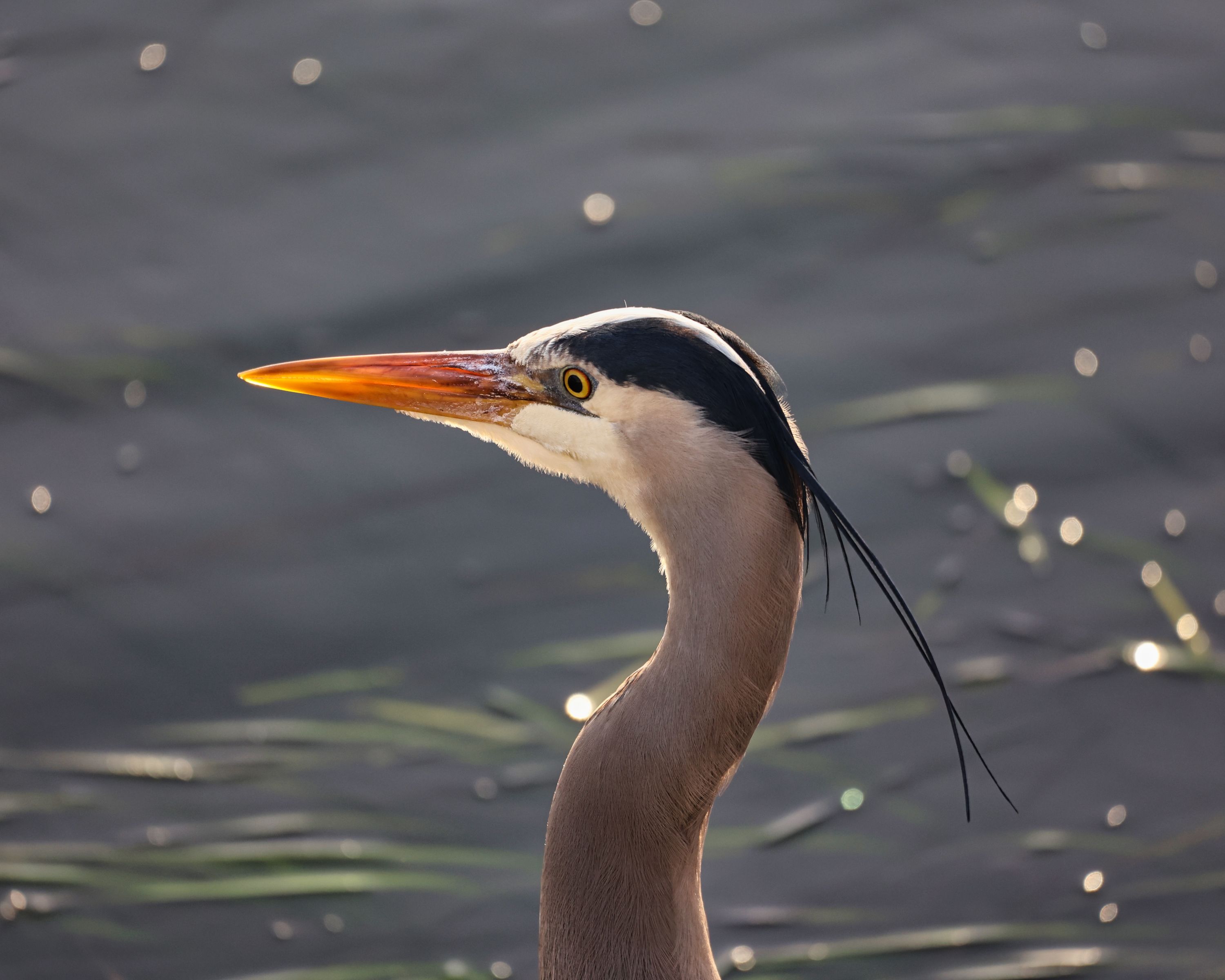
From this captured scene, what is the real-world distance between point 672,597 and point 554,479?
71.8 inches

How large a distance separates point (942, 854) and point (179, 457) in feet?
7.74

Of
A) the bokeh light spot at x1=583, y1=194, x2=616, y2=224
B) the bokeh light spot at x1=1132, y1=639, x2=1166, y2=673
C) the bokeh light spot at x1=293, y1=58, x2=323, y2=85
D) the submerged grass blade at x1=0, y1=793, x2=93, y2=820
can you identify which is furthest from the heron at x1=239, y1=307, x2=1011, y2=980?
the bokeh light spot at x1=293, y1=58, x2=323, y2=85

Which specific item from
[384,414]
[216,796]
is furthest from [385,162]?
[216,796]

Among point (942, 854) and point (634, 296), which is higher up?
point (634, 296)

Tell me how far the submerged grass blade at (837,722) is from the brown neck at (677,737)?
117 centimetres

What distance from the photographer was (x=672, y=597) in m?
1.81

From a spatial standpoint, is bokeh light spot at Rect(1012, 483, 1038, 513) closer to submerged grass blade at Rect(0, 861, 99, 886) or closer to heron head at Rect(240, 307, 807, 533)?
heron head at Rect(240, 307, 807, 533)

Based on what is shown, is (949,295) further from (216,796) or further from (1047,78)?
(216,796)

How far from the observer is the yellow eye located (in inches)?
73.3

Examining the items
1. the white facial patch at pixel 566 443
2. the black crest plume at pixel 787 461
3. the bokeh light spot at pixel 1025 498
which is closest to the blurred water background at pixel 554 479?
the bokeh light spot at pixel 1025 498

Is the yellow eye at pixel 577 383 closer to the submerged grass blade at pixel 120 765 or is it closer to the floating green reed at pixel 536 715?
the floating green reed at pixel 536 715

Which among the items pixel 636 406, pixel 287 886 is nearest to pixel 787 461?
pixel 636 406

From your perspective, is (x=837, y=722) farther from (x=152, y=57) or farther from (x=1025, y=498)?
(x=152, y=57)

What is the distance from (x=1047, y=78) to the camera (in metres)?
4.54
